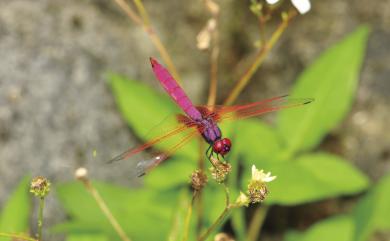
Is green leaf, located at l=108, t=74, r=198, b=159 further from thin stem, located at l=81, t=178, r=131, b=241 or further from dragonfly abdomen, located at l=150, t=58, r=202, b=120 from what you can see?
dragonfly abdomen, located at l=150, t=58, r=202, b=120

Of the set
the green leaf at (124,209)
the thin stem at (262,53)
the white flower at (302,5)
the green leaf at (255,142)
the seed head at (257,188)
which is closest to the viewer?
the seed head at (257,188)

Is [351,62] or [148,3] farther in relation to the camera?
[148,3]

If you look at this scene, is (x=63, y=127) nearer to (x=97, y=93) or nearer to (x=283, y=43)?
(x=97, y=93)

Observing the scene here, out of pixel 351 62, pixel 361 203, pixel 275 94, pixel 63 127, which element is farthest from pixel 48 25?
pixel 361 203

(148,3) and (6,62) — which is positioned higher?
(148,3)

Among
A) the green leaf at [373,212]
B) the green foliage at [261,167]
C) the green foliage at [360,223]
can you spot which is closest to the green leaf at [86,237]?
the green foliage at [261,167]

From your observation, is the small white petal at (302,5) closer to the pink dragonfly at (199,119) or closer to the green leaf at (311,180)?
the pink dragonfly at (199,119)

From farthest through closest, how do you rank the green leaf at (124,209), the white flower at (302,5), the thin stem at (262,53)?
1. the green leaf at (124,209)
2. the thin stem at (262,53)
3. the white flower at (302,5)

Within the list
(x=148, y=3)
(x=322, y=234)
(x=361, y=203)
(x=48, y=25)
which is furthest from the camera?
(x=148, y=3)
